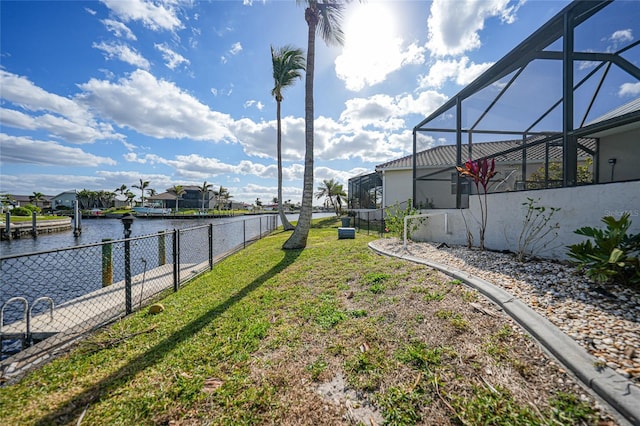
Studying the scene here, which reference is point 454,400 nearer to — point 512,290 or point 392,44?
point 512,290

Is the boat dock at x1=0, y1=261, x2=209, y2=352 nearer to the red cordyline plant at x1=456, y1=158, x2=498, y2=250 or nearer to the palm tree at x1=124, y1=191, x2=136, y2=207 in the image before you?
the red cordyline plant at x1=456, y1=158, x2=498, y2=250

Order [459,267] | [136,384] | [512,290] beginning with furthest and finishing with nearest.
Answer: [459,267]
[512,290]
[136,384]

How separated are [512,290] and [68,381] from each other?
448 cm

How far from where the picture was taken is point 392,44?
756 centimetres

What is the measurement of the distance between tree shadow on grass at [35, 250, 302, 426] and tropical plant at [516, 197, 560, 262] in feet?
15.4

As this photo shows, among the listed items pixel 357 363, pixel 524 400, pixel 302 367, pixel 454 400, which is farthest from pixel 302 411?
pixel 524 400

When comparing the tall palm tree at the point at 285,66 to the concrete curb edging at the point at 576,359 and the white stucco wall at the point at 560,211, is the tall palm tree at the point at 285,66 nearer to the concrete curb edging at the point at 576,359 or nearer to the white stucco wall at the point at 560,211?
the white stucco wall at the point at 560,211

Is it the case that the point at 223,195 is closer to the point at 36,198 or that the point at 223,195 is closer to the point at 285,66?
the point at 36,198

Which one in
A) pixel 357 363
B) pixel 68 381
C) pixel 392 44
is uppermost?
pixel 392 44

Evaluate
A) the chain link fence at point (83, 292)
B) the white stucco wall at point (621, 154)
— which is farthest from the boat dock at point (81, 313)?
the white stucco wall at point (621, 154)

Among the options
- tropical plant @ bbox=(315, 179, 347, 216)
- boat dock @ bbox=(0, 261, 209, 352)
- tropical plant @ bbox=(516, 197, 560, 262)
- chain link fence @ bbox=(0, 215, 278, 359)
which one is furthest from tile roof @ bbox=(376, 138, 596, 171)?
tropical plant @ bbox=(315, 179, 347, 216)

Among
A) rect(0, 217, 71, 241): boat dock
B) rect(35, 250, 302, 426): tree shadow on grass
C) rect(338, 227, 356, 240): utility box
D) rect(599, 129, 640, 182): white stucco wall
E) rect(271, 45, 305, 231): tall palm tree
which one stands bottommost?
rect(0, 217, 71, 241): boat dock

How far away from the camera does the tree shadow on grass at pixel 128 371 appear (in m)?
1.84

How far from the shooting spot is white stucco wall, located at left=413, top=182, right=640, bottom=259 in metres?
3.14
